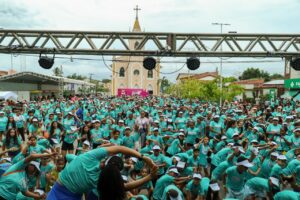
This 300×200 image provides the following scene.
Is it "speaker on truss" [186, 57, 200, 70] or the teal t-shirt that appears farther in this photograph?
"speaker on truss" [186, 57, 200, 70]

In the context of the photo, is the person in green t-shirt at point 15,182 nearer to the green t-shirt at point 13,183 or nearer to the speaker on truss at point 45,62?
the green t-shirt at point 13,183

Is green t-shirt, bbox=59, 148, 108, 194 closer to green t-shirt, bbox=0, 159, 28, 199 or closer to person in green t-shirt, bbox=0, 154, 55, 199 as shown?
person in green t-shirt, bbox=0, 154, 55, 199

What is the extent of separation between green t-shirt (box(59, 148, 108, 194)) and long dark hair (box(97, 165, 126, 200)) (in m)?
0.61

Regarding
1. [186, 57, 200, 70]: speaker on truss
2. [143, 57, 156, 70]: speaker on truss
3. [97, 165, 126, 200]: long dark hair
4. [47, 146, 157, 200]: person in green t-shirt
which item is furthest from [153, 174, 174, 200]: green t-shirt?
[143, 57, 156, 70]: speaker on truss

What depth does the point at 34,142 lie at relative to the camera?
7.22m

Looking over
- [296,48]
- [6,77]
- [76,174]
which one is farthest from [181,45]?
[6,77]

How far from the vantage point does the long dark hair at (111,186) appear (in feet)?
7.95

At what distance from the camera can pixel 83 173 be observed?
3061 millimetres

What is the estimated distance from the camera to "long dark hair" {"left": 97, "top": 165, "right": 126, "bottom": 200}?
2.42 meters

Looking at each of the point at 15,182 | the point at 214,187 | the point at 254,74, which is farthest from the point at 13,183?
→ the point at 254,74

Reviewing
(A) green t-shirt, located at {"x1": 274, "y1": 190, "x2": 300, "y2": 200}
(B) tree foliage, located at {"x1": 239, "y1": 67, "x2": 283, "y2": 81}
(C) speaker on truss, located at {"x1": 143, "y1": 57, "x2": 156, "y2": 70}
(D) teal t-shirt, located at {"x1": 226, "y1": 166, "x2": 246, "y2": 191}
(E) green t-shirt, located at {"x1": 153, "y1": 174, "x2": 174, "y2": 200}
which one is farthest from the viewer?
(B) tree foliage, located at {"x1": 239, "y1": 67, "x2": 283, "y2": 81}

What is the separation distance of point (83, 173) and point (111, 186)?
721mm

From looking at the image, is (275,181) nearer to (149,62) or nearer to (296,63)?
(296,63)

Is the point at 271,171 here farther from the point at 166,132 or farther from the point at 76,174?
the point at 76,174
